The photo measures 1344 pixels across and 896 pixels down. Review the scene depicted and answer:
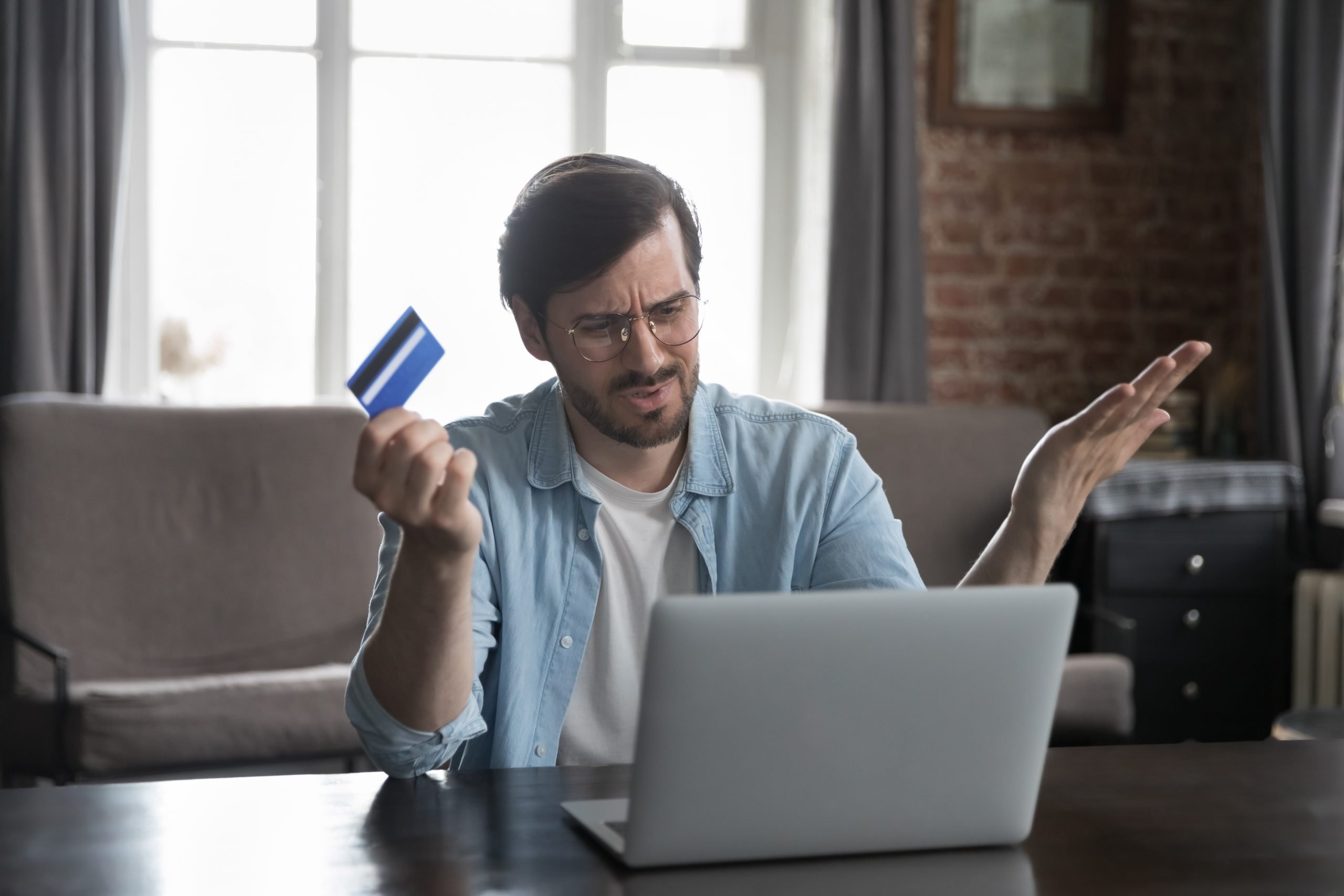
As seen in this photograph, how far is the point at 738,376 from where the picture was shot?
146 inches

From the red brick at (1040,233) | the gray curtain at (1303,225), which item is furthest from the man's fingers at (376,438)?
the red brick at (1040,233)

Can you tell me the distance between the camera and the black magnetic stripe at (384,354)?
95 centimetres

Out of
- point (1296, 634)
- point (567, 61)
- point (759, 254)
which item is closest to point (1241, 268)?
point (1296, 634)

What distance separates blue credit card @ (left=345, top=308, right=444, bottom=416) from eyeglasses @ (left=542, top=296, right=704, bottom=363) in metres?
0.49

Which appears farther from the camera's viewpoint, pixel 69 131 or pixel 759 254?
pixel 759 254

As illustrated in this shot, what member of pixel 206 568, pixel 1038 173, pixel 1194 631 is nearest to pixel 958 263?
pixel 1038 173

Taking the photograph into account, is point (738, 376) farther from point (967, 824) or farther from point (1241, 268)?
point (967, 824)

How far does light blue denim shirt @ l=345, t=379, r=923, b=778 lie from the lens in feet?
4.47

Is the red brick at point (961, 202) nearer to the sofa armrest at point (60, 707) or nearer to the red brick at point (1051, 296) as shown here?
the red brick at point (1051, 296)

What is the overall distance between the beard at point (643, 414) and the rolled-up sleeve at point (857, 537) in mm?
198

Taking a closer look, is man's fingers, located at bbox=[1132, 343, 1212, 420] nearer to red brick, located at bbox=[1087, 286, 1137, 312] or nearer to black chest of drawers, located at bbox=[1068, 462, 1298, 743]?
black chest of drawers, located at bbox=[1068, 462, 1298, 743]

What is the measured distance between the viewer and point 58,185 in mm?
3162

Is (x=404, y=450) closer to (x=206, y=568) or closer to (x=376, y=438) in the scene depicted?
(x=376, y=438)

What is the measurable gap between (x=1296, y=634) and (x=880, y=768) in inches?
109
